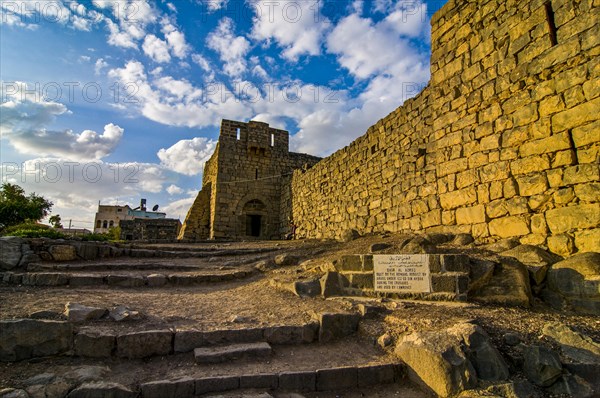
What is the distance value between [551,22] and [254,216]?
15109 mm

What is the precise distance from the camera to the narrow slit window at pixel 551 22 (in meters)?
4.88

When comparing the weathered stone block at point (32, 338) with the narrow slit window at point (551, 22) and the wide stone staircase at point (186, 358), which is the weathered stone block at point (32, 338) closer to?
the wide stone staircase at point (186, 358)

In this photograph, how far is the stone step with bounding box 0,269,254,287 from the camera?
18.1 feet

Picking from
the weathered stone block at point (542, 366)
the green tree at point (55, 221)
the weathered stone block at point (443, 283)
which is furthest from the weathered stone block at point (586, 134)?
the green tree at point (55, 221)

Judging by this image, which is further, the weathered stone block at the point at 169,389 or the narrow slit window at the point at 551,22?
the narrow slit window at the point at 551,22

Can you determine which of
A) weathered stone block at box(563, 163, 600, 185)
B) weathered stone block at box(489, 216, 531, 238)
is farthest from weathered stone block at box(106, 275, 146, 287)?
weathered stone block at box(563, 163, 600, 185)

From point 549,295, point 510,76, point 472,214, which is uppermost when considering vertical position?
point 510,76

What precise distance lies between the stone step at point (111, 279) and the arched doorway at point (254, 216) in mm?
10864

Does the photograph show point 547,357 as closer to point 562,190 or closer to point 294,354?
point 294,354

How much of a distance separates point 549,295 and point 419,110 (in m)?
5.10

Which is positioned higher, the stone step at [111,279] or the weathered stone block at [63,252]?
the weathered stone block at [63,252]

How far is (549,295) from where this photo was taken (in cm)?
416

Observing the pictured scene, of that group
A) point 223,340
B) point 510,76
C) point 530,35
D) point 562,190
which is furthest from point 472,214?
point 223,340

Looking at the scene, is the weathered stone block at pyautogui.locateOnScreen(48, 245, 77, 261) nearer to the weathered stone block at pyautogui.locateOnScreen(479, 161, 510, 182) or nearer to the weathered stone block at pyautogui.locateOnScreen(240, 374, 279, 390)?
the weathered stone block at pyautogui.locateOnScreen(240, 374, 279, 390)
